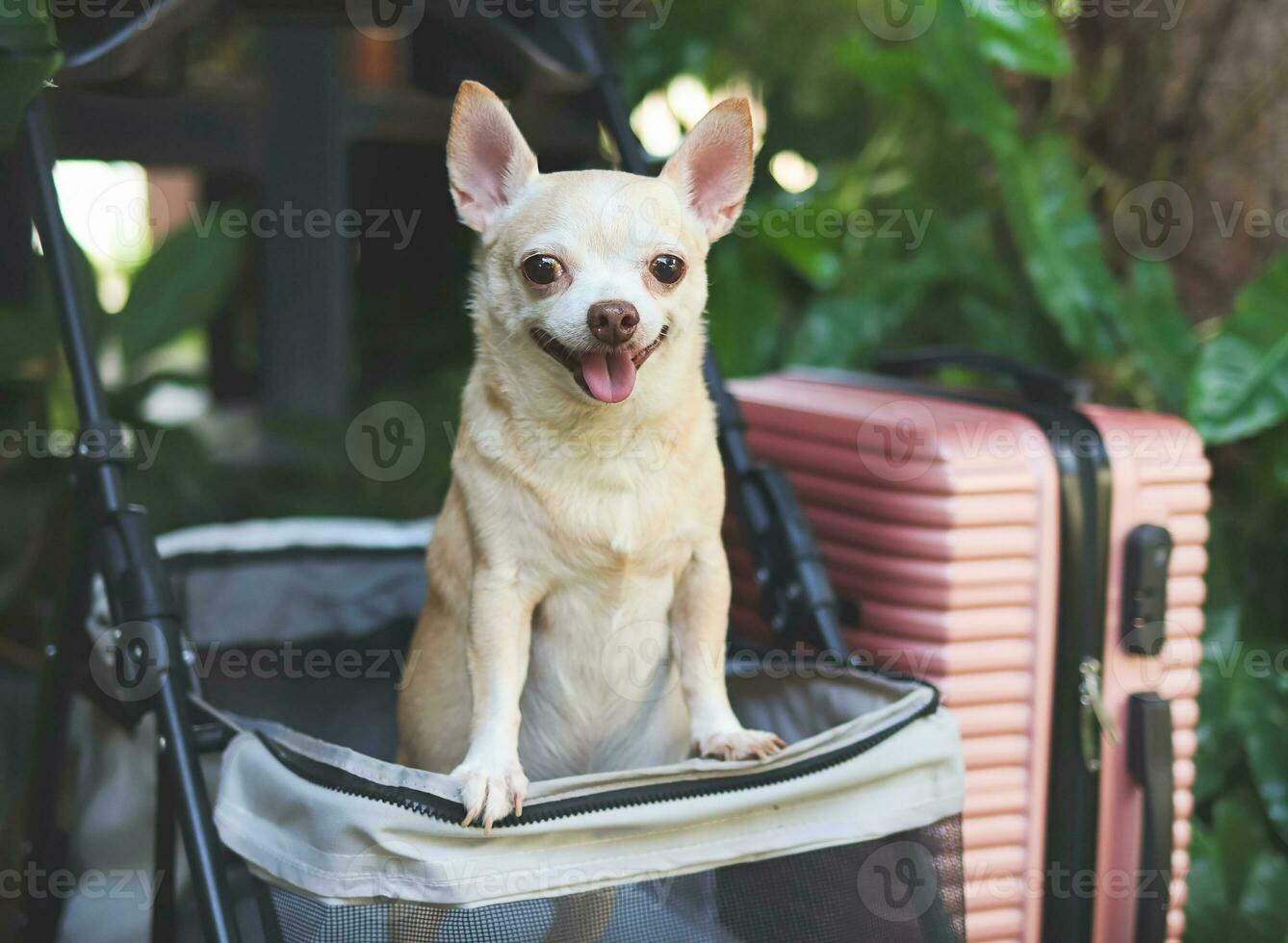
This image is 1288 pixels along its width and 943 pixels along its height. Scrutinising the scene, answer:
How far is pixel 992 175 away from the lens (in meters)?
2.47

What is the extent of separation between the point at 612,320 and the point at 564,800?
370mm

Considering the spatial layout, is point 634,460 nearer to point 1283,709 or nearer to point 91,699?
point 91,699

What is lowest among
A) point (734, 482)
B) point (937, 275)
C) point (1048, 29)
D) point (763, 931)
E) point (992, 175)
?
point (763, 931)

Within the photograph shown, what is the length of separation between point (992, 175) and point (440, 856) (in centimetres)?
199

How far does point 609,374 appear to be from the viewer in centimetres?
102

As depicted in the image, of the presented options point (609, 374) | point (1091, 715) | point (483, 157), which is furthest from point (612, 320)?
point (1091, 715)

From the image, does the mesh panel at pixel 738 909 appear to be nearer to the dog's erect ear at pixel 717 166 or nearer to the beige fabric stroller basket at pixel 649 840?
the beige fabric stroller basket at pixel 649 840

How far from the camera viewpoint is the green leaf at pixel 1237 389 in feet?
5.48

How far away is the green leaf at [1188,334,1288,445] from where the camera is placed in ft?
5.48

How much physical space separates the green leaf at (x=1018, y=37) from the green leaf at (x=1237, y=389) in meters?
0.54

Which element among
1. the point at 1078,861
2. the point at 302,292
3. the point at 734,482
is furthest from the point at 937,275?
the point at 302,292

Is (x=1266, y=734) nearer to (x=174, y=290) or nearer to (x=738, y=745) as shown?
(x=738, y=745)

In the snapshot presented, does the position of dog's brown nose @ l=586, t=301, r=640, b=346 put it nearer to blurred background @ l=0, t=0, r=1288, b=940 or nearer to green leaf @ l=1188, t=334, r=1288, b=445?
blurred background @ l=0, t=0, r=1288, b=940

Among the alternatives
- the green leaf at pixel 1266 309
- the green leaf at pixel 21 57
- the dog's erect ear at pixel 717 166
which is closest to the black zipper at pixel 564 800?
the dog's erect ear at pixel 717 166
